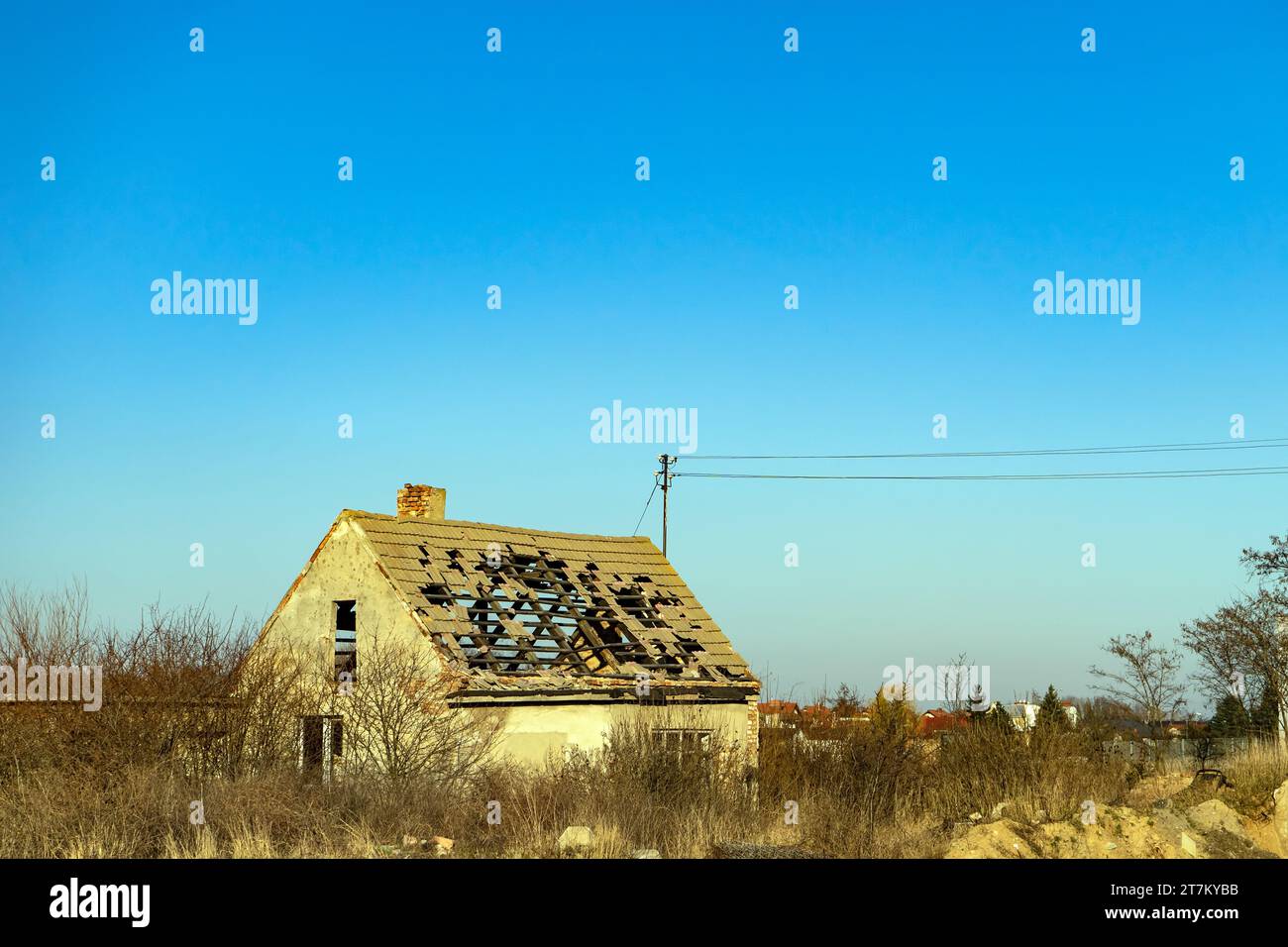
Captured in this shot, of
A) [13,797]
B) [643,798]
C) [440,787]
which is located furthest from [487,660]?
[13,797]

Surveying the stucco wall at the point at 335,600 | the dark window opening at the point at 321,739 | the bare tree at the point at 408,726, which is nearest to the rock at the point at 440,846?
the bare tree at the point at 408,726

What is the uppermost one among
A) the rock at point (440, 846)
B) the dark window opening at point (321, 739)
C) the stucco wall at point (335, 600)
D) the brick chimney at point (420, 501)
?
the brick chimney at point (420, 501)

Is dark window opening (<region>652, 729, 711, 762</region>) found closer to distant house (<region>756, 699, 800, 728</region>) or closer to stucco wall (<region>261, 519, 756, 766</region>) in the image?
stucco wall (<region>261, 519, 756, 766</region>)

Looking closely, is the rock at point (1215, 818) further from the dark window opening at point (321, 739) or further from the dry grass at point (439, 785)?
the dark window opening at point (321, 739)

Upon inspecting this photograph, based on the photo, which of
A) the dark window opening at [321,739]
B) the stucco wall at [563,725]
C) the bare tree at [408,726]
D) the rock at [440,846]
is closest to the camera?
the rock at [440,846]

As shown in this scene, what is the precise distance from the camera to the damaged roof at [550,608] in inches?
926

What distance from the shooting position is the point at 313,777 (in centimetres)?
1762

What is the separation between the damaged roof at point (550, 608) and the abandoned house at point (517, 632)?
34 millimetres

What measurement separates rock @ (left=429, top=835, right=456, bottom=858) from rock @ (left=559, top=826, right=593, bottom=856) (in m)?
1.25

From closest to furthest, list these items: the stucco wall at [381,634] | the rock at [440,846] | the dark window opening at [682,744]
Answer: the rock at [440,846] → the dark window opening at [682,744] → the stucco wall at [381,634]

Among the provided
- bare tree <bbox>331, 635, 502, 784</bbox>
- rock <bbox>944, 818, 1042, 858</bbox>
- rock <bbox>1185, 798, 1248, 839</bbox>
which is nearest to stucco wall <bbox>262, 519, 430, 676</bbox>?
bare tree <bbox>331, 635, 502, 784</bbox>

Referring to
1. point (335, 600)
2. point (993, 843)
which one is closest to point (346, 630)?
point (335, 600)
